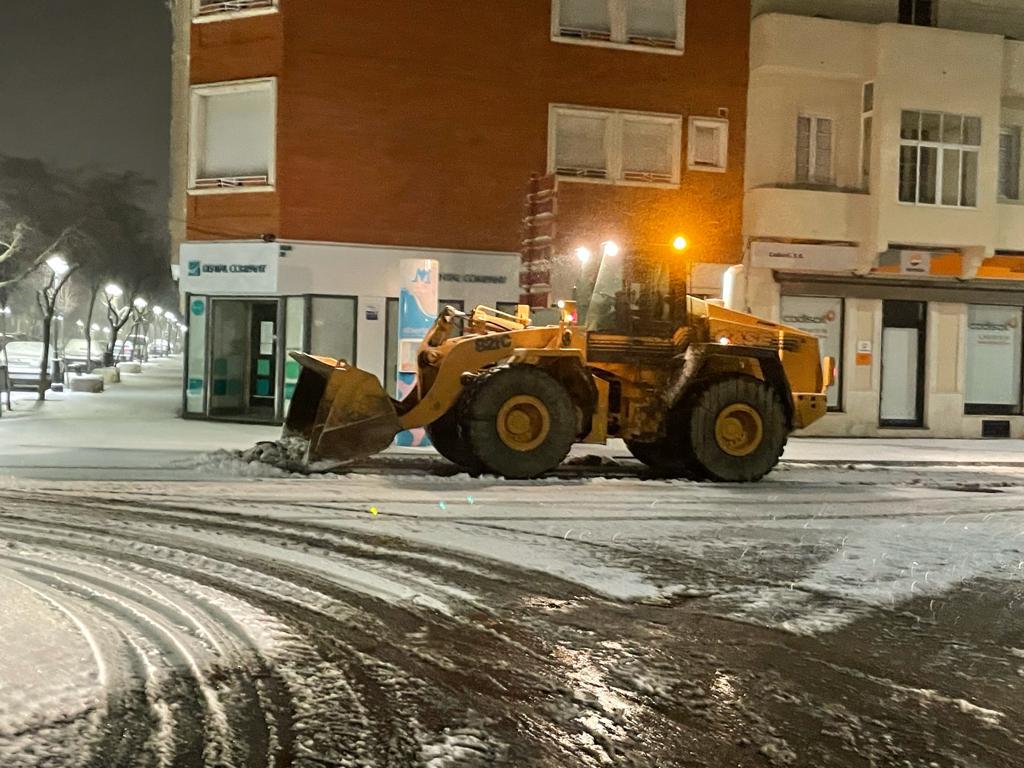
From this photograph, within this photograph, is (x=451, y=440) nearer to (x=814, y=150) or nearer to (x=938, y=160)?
(x=814, y=150)

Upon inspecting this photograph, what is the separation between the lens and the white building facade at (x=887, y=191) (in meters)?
23.2

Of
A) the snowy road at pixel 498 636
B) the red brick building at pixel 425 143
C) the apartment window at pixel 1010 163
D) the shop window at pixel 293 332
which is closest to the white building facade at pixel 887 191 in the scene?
the apartment window at pixel 1010 163

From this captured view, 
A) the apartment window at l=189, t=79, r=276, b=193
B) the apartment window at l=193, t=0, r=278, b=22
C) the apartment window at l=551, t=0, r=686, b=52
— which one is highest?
the apartment window at l=551, t=0, r=686, b=52

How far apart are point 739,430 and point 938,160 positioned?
40.7 feet

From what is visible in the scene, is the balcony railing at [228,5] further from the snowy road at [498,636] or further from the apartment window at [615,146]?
the snowy road at [498,636]

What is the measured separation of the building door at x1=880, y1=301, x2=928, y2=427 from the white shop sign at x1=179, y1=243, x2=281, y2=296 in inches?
524

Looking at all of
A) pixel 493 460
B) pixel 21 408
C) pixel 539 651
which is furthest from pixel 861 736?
pixel 21 408

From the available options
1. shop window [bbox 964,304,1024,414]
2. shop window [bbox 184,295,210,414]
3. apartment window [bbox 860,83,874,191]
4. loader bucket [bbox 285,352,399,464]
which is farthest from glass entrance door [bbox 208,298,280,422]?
shop window [bbox 964,304,1024,414]

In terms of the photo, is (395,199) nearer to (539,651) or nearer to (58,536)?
(58,536)

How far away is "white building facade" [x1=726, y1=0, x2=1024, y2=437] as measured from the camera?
23.2 metres

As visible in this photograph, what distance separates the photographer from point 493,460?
531 inches

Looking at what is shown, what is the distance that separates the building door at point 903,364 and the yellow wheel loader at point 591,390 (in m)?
10.1

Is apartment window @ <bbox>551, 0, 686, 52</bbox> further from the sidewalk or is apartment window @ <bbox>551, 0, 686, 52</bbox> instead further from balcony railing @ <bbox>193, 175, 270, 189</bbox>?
the sidewalk

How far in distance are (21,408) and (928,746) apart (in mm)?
23143
